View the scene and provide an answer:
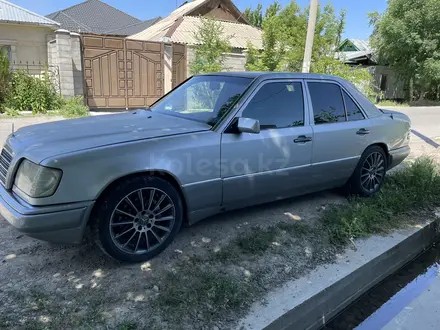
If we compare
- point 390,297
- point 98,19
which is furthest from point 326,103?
point 98,19

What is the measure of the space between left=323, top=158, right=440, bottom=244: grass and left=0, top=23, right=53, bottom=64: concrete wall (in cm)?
1760

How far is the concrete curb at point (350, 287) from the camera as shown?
2799 mm

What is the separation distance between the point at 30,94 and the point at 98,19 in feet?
83.2

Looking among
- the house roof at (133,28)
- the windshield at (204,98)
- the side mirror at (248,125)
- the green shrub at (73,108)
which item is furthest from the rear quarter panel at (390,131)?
the house roof at (133,28)

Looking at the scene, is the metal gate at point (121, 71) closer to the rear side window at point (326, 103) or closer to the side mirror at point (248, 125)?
the rear side window at point (326, 103)

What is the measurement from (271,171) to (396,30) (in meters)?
21.0

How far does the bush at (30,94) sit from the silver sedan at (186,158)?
8.27m

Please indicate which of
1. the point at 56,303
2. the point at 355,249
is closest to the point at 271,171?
the point at 355,249

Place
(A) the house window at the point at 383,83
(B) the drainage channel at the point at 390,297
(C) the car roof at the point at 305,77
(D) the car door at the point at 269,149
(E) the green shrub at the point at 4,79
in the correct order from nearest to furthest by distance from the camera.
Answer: (B) the drainage channel at the point at 390,297, (D) the car door at the point at 269,149, (C) the car roof at the point at 305,77, (E) the green shrub at the point at 4,79, (A) the house window at the point at 383,83

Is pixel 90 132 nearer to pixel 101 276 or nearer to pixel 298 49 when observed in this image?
pixel 101 276

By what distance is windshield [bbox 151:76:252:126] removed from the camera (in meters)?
3.75

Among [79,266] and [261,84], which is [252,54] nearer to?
[261,84]

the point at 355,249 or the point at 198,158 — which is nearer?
the point at 198,158

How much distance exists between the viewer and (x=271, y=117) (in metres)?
3.88
